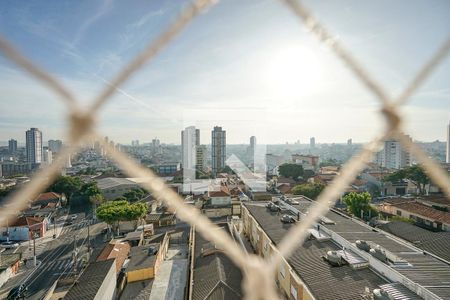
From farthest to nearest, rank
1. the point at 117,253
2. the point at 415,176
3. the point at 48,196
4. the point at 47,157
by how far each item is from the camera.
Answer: the point at 415,176 < the point at 48,196 < the point at 117,253 < the point at 47,157

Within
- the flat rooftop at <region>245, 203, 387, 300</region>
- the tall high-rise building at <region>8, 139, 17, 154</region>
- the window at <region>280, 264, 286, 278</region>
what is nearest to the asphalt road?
the window at <region>280, 264, 286, 278</region>

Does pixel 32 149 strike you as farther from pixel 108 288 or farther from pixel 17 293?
pixel 108 288

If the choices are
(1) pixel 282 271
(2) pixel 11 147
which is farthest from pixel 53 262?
(2) pixel 11 147

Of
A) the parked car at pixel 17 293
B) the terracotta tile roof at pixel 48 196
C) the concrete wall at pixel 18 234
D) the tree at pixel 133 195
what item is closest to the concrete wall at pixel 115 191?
the tree at pixel 133 195

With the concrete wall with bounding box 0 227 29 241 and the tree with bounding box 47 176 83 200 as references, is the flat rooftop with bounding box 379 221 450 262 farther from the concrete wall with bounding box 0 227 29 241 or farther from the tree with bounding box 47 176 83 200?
the tree with bounding box 47 176 83 200

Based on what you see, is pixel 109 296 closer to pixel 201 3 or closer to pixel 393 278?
pixel 393 278

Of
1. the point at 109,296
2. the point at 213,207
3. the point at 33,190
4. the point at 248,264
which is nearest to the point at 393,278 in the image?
the point at 248,264
